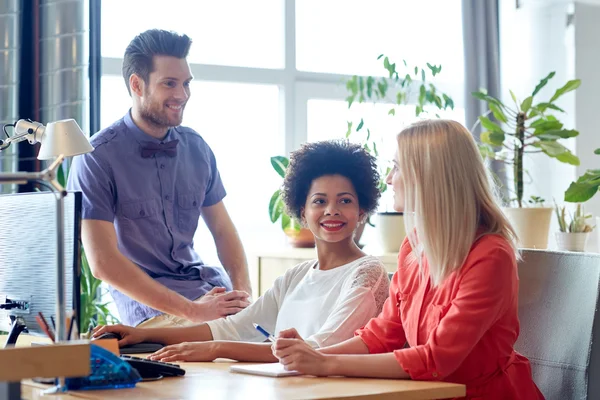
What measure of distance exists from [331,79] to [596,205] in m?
1.72

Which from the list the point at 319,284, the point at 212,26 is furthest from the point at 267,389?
the point at 212,26

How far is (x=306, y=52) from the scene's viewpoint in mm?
5297

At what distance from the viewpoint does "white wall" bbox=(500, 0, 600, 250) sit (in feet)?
17.3

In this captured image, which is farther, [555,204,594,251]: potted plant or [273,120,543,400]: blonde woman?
[555,204,594,251]: potted plant

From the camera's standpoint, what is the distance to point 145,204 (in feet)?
10.2

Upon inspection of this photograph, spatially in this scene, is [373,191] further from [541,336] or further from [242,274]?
[242,274]

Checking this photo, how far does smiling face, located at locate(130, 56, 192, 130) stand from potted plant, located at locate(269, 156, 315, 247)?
1.37m

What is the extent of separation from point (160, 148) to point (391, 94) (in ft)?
8.81

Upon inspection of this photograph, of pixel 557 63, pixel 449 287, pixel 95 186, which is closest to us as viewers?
pixel 449 287

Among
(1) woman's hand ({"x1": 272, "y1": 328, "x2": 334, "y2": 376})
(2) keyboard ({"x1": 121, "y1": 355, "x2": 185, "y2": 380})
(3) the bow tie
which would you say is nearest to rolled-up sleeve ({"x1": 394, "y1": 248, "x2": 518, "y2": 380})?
(1) woman's hand ({"x1": 272, "y1": 328, "x2": 334, "y2": 376})

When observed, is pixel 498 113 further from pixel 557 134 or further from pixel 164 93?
pixel 164 93

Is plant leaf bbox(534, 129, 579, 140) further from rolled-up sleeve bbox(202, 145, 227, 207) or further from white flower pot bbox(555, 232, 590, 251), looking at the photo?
rolled-up sleeve bbox(202, 145, 227, 207)

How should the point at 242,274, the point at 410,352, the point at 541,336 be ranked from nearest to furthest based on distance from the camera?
the point at 410,352 < the point at 541,336 < the point at 242,274

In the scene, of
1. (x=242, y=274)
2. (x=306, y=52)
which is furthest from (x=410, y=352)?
(x=306, y=52)
